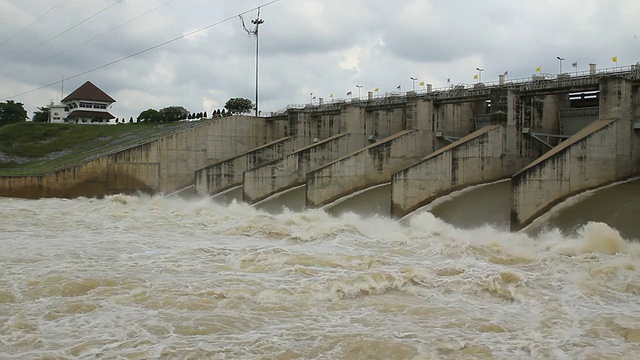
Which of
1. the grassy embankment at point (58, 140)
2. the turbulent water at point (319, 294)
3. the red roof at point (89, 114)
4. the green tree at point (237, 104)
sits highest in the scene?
the green tree at point (237, 104)

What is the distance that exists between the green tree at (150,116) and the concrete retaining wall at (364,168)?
146 feet

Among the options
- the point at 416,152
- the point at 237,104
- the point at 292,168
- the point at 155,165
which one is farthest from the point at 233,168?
the point at 237,104

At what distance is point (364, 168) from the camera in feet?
73.8

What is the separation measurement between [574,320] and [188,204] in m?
19.6

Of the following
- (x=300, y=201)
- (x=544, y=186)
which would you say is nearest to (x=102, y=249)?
(x=300, y=201)

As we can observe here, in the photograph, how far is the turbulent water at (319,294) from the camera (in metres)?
7.50

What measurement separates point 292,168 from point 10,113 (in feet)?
184

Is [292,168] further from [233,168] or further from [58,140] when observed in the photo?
[58,140]

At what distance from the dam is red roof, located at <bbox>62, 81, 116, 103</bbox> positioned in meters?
33.3

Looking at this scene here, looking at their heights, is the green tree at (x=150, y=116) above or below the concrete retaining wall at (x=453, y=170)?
above

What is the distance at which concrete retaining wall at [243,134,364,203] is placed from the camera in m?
24.5

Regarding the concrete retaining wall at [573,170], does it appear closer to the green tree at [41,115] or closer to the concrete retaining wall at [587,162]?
the concrete retaining wall at [587,162]

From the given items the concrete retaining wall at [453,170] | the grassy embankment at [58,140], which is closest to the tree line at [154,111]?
the grassy embankment at [58,140]

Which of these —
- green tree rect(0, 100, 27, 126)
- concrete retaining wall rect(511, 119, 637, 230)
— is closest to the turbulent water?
concrete retaining wall rect(511, 119, 637, 230)
